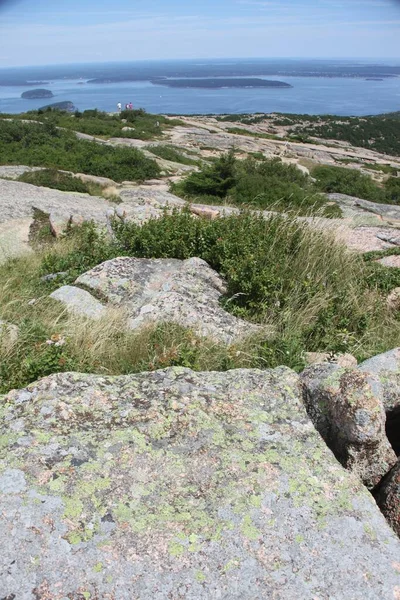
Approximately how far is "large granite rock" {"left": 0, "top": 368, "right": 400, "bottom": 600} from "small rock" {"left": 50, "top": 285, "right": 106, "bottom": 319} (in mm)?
2301

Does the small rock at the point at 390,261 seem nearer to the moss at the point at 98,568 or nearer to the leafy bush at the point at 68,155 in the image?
the moss at the point at 98,568

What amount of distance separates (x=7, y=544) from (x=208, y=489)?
36.2 inches

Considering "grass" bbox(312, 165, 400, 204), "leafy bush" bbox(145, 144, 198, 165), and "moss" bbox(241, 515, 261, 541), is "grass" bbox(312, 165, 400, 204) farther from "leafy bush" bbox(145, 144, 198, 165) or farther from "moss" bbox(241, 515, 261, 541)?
"moss" bbox(241, 515, 261, 541)

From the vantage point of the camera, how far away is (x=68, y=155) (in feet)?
87.9

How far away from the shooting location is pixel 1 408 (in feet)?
9.16

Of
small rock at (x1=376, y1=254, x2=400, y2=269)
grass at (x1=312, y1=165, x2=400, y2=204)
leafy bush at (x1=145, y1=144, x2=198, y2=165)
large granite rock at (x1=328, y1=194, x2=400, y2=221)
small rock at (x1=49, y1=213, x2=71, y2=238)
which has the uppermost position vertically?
small rock at (x1=49, y1=213, x2=71, y2=238)

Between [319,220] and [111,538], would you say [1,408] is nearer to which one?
[111,538]

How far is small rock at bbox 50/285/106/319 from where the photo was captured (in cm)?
534

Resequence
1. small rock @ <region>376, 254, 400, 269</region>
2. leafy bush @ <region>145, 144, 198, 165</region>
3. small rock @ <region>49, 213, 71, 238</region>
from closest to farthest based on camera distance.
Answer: small rock @ <region>376, 254, 400, 269</region> → small rock @ <region>49, 213, 71, 238</region> → leafy bush @ <region>145, 144, 198, 165</region>

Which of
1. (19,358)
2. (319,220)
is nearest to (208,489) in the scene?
(19,358)

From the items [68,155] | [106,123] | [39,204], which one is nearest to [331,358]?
[39,204]

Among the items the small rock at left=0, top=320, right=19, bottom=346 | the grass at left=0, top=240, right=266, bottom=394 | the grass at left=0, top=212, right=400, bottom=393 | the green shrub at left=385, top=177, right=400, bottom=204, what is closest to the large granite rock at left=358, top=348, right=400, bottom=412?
the grass at left=0, top=212, right=400, bottom=393

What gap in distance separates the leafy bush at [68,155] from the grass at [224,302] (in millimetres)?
16347

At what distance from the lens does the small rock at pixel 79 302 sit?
5.34 m
